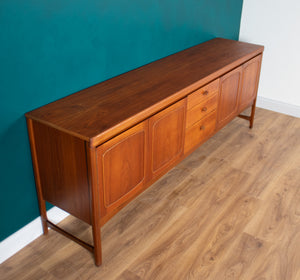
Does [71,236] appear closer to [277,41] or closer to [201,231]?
[201,231]

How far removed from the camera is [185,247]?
2016mm

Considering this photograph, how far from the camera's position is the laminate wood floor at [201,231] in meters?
1.88

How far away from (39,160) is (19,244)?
465 millimetres

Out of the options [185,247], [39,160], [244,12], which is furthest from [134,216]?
[244,12]

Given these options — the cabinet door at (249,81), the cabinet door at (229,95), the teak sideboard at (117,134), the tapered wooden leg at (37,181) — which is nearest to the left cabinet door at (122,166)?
the teak sideboard at (117,134)

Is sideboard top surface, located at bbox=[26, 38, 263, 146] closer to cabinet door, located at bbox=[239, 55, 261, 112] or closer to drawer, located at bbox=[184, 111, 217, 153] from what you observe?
cabinet door, located at bbox=[239, 55, 261, 112]

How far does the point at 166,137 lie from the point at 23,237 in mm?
913

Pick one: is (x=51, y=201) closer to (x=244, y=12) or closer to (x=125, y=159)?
(x=125, y=159)

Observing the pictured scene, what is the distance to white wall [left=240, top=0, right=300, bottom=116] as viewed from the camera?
3211mm

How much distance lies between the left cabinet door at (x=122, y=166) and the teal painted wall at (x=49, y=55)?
0.43 meters

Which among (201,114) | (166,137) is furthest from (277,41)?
(166,137)

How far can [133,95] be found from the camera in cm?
199

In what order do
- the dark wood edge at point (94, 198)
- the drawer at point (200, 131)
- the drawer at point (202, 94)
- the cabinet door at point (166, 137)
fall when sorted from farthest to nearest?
the drawer at point (200, 131) < the drawer at point (202, 94) < the cabinet door at point (166, 137) < the dark wood edge at point (94, 198)

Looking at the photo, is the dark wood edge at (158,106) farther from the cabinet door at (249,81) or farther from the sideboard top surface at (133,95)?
the cabinet door at (249,81)
